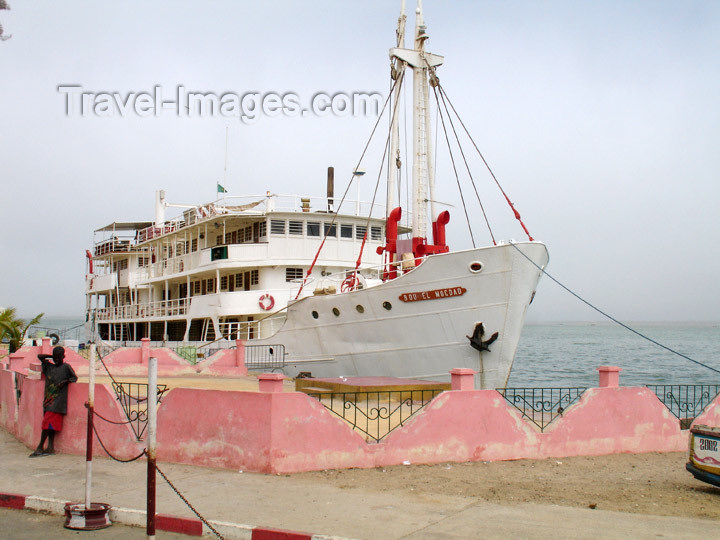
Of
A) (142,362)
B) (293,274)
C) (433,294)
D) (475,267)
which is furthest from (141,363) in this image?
(475,267)

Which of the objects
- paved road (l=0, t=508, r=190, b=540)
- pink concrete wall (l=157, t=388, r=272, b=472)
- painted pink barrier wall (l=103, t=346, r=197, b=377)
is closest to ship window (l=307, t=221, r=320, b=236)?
painted pink barrier wall (l=103, t=346, r=197, b=377)

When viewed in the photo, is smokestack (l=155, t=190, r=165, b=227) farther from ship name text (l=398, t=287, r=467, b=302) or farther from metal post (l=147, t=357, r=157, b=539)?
metal post (l=147, t=357, r=157, b=539)

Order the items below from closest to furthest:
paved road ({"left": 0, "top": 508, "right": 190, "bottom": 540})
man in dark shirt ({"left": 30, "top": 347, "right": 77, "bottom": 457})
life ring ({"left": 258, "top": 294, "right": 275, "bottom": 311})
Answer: paved road ({"left": 0, "top": 508, "right": 190, "bottom": 540}) < man in dark shirt ({"left": 30, "top": 347, "right": 77, "bottom": 457}) < life ring ({"left": 258, "top": 294, "right": 275, "bottom": 311})

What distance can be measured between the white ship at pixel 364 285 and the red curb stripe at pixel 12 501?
16.9 feet

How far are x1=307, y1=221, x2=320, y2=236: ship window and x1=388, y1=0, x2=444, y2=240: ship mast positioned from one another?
242 inches

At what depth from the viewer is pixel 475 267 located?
16.8 m

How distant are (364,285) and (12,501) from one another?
1232 centimetres

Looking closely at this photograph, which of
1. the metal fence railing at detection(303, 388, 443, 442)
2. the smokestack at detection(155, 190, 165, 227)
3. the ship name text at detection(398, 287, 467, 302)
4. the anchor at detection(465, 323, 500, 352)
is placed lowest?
the metal fence railing at detection(303, 388, 443, 442)

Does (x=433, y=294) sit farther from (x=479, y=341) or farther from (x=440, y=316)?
(x=479, y=341)

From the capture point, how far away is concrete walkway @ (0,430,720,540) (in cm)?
688

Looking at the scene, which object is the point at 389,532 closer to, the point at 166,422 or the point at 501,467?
the point at 501,467

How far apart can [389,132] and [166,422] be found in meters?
13.9

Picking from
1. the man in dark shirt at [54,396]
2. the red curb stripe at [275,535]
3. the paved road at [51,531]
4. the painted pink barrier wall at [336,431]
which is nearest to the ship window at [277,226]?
the painted pink barrier wall at [336,431]

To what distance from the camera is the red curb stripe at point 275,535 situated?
21.9 feet
